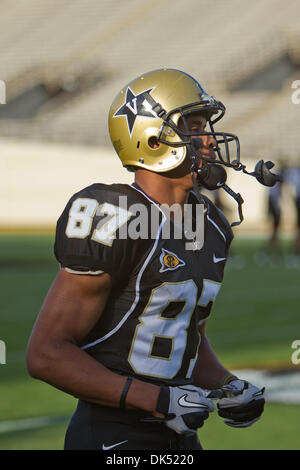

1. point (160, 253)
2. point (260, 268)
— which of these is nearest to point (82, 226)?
point (160, 253)

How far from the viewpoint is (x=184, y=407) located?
270 centimetres

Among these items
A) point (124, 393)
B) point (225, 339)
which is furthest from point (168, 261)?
point (225, 339)

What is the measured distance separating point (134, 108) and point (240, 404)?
1.07 meters

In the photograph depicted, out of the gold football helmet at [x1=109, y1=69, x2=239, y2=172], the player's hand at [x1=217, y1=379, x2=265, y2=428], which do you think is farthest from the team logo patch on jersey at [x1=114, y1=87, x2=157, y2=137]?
the player's hand at [x1=217, y1=379, x2=265, y2=428]

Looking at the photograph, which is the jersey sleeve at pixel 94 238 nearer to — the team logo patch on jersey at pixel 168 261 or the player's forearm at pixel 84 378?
the team logo patch on jersey at pixel 168 261

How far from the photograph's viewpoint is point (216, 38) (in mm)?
40906

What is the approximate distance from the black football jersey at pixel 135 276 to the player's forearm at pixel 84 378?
0.15m

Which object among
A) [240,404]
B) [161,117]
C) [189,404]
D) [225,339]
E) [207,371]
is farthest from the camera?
[225,339]

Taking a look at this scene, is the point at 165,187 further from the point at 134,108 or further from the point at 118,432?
the point at 118,432

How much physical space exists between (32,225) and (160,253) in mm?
27085

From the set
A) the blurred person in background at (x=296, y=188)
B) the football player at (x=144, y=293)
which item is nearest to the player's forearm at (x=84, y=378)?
the football player at (x=144, y=293)

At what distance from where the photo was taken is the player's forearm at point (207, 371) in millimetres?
3281

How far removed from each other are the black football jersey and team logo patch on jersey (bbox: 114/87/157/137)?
275 millimetres

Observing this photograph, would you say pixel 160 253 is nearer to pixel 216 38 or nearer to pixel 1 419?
pixel 1 419
